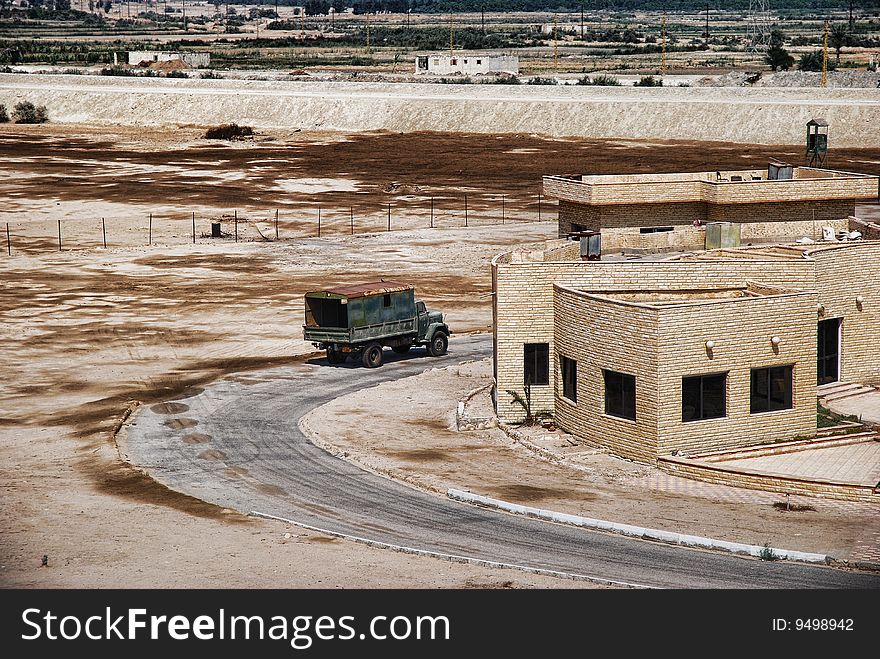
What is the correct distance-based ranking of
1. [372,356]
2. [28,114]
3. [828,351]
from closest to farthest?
[828,351], [372,356], [28,114]

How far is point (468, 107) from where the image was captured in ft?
440

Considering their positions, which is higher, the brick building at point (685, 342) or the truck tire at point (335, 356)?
the brick building at point (685, 342)

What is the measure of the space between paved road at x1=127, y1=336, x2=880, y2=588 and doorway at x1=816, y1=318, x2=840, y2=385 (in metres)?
12.9

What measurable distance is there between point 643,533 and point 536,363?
35.2 ft

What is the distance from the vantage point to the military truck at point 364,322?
143 ft

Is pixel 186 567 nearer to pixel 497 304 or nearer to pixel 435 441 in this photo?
pixel 435 441

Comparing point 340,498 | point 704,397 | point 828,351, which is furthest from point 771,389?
point 340,498

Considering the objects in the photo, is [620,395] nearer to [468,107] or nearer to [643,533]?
[643,533]

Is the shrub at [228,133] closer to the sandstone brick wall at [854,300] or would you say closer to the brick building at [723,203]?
the brick building at [723,203]

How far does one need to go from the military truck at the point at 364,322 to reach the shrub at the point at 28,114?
374ft

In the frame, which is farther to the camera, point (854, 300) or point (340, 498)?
point (854, 300)

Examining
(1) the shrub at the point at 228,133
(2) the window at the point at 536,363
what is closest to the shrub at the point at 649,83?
(1) the shrub at the point at 228,133
